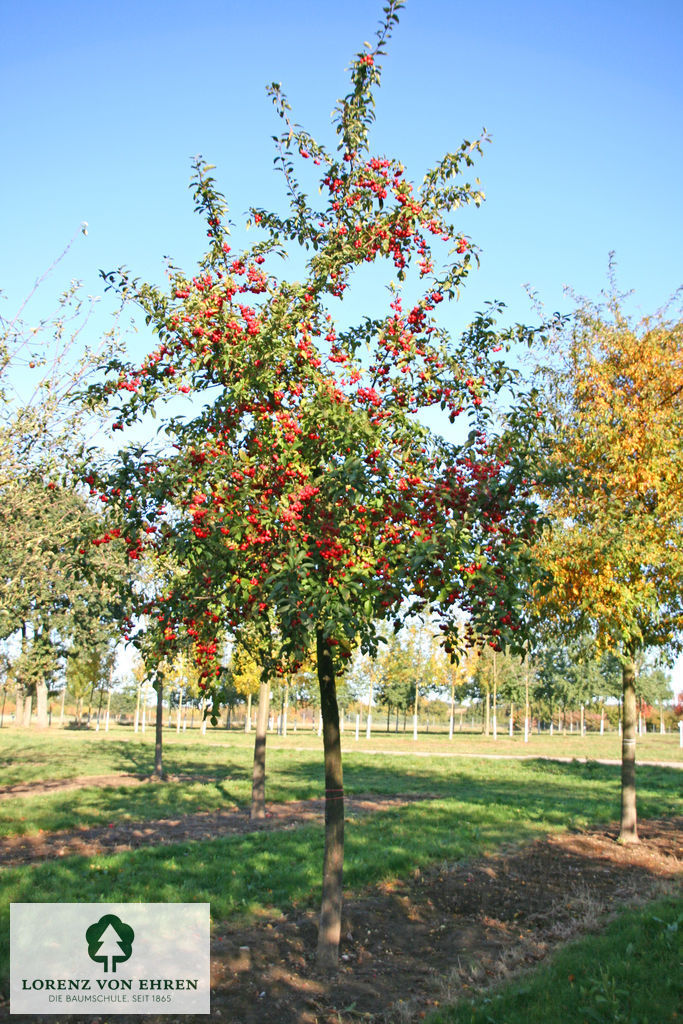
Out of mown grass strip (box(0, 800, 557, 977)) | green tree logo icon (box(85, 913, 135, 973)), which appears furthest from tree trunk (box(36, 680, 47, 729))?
green tree logo icon (box(85, 913, 135, 973))

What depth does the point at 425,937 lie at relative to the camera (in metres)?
8.89

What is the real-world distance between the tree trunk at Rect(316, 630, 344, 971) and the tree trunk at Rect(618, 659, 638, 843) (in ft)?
25.8

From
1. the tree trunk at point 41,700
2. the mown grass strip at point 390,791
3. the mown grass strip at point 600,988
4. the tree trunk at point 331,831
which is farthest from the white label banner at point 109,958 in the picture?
the tree trunk at point 41,700

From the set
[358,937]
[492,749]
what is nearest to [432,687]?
[492,749]

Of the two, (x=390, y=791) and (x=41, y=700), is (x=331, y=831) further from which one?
(x=41, y=700)

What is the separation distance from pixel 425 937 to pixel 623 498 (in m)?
8.36

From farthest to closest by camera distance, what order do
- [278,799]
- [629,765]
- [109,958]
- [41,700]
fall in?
[41,700]
[278,799]
[629,765]
[109,958]

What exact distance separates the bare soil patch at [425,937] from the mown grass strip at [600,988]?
1.84ft

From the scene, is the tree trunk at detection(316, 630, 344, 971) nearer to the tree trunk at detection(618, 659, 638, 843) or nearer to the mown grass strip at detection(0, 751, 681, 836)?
the tree trunk at detection(618, 659, 638, 843)

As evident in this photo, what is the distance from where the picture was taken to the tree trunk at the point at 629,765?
1405cm

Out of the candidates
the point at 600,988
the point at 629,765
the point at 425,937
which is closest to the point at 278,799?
the point at 629,765

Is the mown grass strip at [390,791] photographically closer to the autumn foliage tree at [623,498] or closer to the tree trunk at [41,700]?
the autumn foliage tree at [623,498]

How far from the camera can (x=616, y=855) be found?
13.0 m

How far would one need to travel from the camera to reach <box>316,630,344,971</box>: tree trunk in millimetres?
8109
